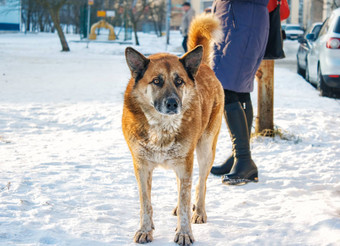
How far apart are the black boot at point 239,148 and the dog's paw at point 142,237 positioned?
1.58 meters

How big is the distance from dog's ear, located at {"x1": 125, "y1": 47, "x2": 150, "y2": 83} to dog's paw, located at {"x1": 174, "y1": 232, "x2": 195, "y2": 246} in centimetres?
111

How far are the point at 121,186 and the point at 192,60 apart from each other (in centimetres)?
171

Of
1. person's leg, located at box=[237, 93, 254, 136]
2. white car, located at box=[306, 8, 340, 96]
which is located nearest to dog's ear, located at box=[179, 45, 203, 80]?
person's leg, located at box=[237, 93, 254, 136]

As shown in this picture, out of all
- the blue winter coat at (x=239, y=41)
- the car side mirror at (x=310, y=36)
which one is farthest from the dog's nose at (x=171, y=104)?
the car side mirror at (x=310, y=36)

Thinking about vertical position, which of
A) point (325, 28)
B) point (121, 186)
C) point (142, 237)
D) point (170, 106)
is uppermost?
point (325, 28)

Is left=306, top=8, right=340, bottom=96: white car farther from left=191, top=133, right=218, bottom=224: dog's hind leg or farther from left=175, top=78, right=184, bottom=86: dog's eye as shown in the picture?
left=175, top=78, right=184, bottom=86: dog's eye

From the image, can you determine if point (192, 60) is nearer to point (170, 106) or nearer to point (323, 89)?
point (170, 106)

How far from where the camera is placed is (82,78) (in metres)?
13.4

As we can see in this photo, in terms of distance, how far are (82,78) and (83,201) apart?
978 centimetres

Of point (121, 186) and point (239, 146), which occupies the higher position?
point (239, 146)

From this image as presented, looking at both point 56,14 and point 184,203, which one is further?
point 56,14

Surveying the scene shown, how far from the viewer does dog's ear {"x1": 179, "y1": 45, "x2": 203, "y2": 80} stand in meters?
3.27

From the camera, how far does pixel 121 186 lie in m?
4.48

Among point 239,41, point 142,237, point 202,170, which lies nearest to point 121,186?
point 202,170
